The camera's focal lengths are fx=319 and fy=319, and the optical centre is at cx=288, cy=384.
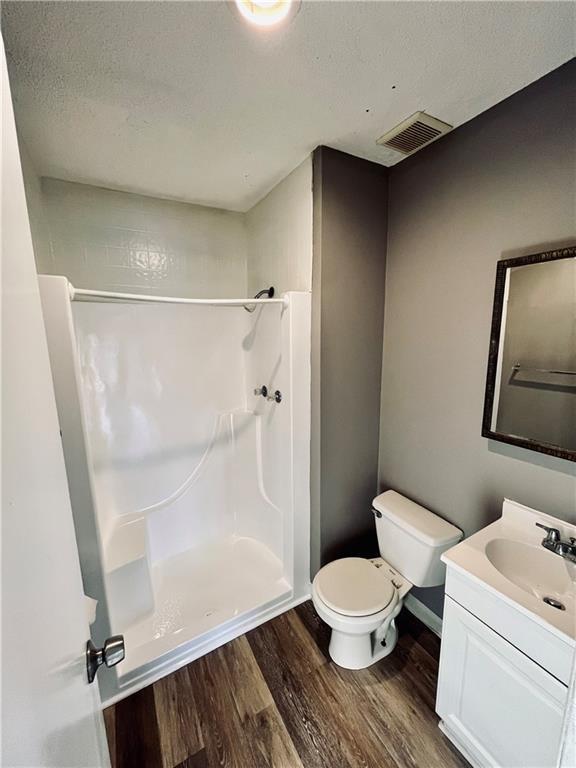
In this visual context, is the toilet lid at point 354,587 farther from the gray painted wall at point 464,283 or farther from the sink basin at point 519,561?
the sink basin at point 519,561

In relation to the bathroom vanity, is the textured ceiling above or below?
above

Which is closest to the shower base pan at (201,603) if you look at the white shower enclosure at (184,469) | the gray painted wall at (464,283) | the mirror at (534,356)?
the white shower enclosure at (184,469)

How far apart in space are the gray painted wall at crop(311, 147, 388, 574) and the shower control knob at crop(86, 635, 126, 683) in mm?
1193

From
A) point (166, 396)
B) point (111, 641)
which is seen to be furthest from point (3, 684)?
point (166, 396)

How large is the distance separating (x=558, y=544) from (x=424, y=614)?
958 mm

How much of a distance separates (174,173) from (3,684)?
2009mm

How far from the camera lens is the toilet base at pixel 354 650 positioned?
148 cm

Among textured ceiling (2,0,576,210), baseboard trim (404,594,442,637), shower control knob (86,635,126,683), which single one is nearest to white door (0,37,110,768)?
shower control knob (86,635,126,683)

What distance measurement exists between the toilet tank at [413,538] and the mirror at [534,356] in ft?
1.68

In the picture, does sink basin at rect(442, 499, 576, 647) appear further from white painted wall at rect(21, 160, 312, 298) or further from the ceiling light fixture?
the ceiling light fixture

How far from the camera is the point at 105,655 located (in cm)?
69

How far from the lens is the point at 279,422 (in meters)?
1.90

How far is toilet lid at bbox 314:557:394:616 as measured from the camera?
1402mm

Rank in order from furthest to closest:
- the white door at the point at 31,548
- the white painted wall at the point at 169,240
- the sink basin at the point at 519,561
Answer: the white painted wall at the point at 169,240 → the sink basin at the point at 519,561 → the white door at the point at 31,548
